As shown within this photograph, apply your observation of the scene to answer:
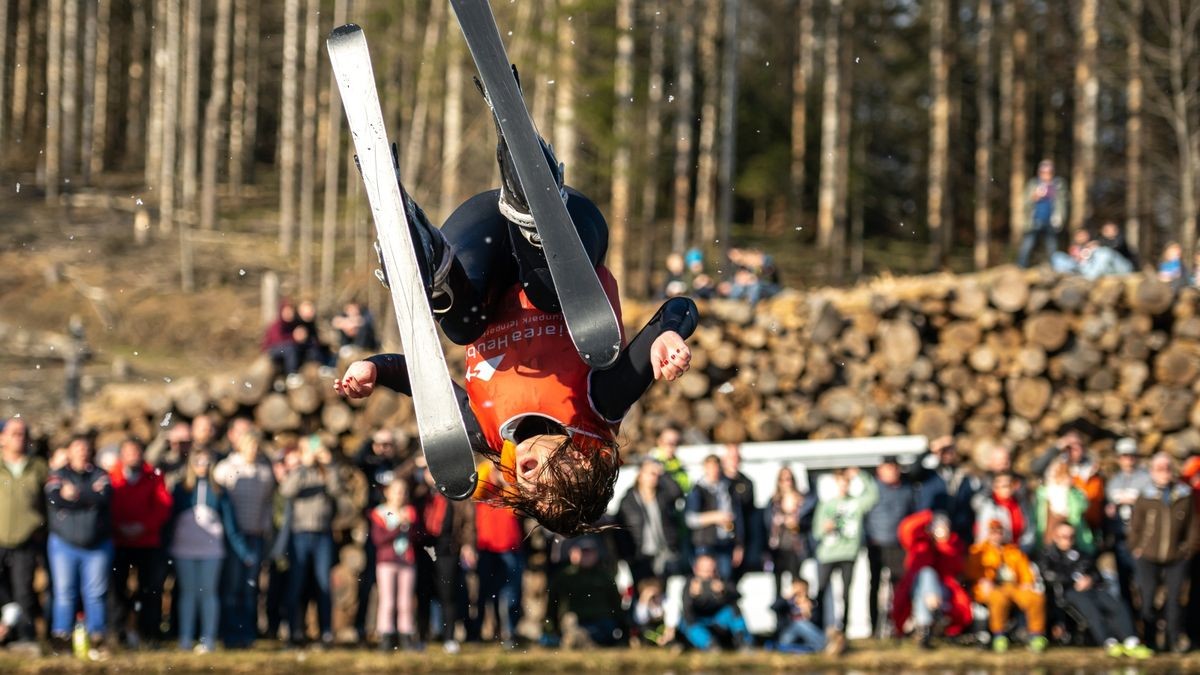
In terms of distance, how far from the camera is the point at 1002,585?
11133 millimetres

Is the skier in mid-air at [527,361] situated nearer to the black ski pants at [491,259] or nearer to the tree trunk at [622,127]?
the black ski pants at [491,259]

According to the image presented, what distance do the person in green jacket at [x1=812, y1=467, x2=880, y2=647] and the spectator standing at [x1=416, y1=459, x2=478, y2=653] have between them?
2528mm

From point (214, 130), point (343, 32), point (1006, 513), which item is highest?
point (214, 130)

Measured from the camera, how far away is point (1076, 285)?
1409 centimetres

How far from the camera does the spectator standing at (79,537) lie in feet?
32.5

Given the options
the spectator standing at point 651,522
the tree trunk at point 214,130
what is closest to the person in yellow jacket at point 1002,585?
the spectator standing at point 651,522

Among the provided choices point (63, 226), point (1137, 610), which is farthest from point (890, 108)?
point (1137, 610)

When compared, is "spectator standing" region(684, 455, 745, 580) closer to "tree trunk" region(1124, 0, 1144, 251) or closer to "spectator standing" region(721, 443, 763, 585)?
"spectator standing" region(721, 443, 763, 585)

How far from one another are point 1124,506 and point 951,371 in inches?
114

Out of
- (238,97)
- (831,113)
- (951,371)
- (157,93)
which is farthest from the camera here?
(238,97)

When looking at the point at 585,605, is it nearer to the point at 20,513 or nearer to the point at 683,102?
the point at 20,513

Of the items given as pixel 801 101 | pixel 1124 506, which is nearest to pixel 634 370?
pixel 1124 506

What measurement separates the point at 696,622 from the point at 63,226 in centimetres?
2210

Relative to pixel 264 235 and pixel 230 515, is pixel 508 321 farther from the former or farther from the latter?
pixel 264 235
